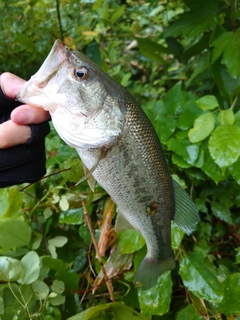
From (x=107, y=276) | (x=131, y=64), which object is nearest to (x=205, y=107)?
(x=107, y=276)

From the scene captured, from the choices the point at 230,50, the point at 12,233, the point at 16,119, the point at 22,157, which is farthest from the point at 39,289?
the point at 230,50

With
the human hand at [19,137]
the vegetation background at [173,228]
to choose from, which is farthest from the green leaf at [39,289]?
the human hand at [19,137]

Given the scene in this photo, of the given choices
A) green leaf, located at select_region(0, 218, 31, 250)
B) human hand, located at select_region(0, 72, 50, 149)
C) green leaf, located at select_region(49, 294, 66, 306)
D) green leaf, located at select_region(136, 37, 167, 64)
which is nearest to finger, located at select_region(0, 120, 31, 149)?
human hand, located at select_region(0, 72, 50, 149)

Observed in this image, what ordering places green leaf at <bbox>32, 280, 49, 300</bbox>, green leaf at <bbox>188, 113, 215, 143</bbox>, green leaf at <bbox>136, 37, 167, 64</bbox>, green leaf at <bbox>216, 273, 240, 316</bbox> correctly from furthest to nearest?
1. green leaf at <bbox>136, 37, 167, 64</bbox>
2. green leaf at <bbox>188, 113, 215, 143</bbox>
3. green leaf at <bbox>32, 280, 49, 300</bbox>
4. green leaf at <bbox>216, 273, 240, 316</bbox>

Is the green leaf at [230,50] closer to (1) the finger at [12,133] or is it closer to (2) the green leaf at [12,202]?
(1) the finger at [12,133]

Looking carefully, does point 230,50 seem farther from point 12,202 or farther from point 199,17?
point 12,202

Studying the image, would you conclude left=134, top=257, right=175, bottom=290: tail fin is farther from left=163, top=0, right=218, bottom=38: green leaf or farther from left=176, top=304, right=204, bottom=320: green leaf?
left=163, top=0, right=218, bottom=38: green leaf

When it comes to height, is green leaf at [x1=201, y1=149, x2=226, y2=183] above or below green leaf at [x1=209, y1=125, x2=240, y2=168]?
below
